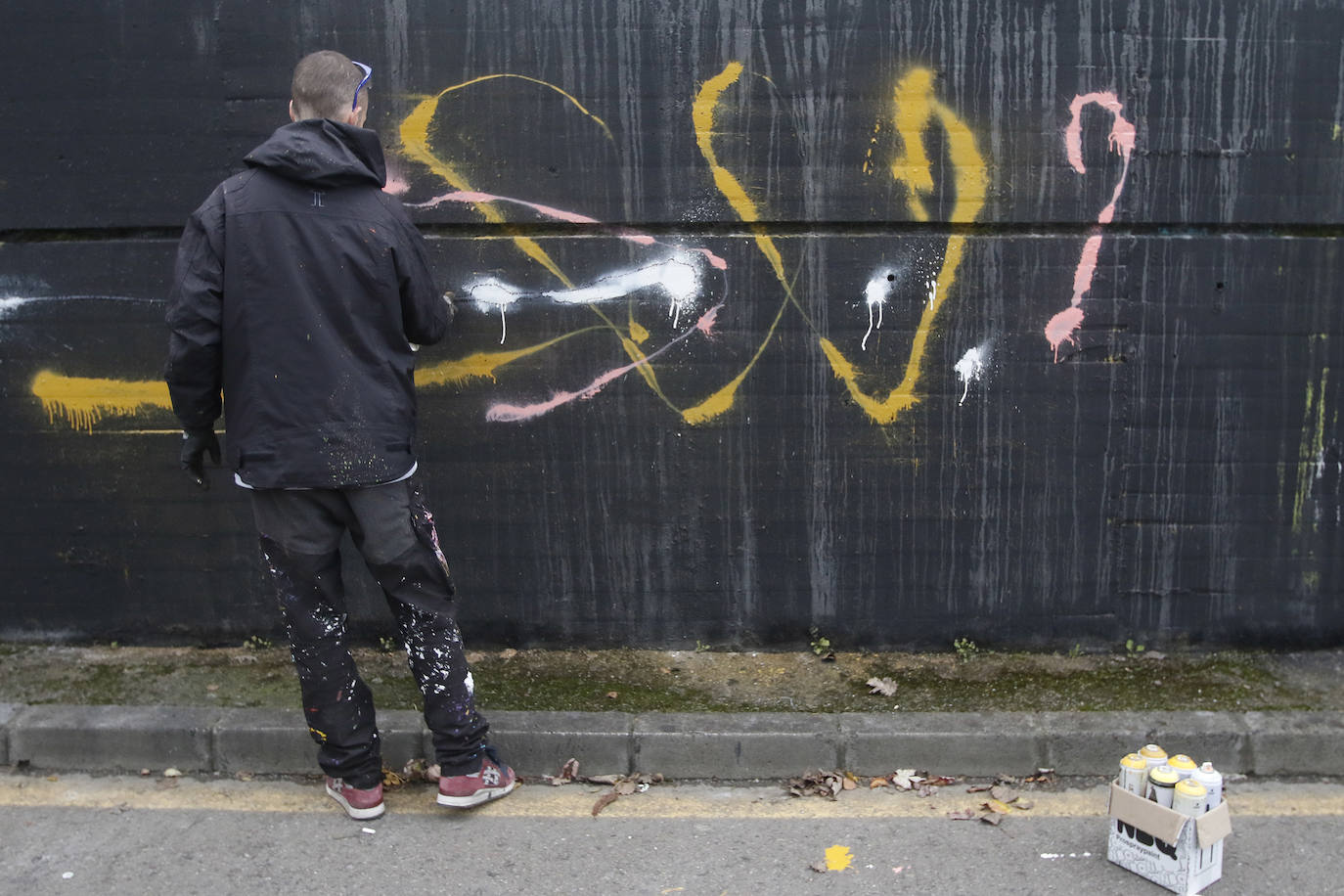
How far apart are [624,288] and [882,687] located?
66.1 inches

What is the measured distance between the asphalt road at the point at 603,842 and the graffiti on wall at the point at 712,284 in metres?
1.42

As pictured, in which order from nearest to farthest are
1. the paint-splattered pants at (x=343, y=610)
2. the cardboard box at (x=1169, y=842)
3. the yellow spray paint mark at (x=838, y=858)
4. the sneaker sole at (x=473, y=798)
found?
the cardboard box at (x=1169, y=842) → the yellow spray paint mark at (x=838, y=858) → the paint-splattered pants at (x=343, y=610) → the sneaker sole at (x=473, y=798)

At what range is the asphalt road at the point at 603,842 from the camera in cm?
323

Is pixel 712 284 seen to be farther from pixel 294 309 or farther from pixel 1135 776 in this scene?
pixel 1135 776

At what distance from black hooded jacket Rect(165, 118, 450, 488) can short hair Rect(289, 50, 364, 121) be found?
0.29ft

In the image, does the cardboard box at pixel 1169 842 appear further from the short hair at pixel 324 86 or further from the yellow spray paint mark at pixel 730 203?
the short hair at pixel 324 86

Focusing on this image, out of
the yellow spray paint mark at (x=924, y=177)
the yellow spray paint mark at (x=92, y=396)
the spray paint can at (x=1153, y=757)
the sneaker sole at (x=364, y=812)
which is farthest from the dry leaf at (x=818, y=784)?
the yellow spray paint mark at (x=92, y=396)

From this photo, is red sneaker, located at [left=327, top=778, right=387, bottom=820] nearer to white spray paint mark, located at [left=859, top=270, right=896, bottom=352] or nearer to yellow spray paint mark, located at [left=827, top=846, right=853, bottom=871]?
yellow spray paint mark, located at [left=827, top=846, right=853, bottom=871]

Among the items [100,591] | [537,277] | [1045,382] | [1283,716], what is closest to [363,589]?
[100,591]

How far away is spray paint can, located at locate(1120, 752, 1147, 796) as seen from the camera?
325 cm

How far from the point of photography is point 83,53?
4312 millimetres

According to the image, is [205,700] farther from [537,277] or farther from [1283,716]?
[1283,716]

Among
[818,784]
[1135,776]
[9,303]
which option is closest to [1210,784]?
[1135,776]

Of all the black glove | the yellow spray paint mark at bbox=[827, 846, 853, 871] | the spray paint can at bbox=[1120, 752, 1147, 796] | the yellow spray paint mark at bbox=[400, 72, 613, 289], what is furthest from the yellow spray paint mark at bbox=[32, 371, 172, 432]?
the spray paint can at bbox=[1120, 752, 1147, 796]
